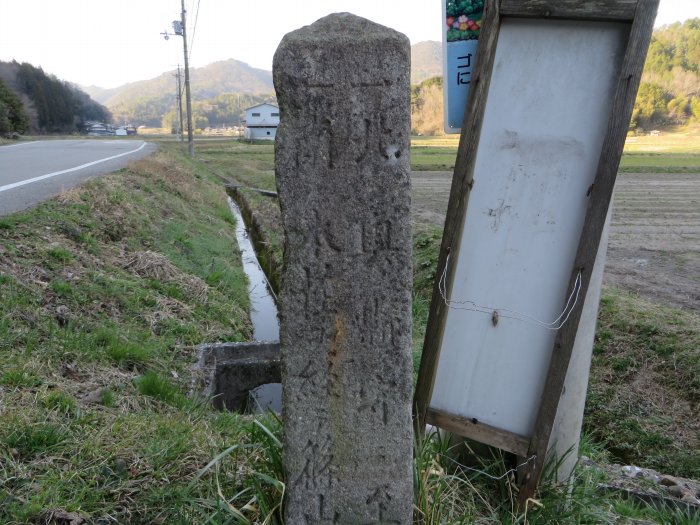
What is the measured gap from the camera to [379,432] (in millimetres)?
2277

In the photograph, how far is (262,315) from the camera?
847cm

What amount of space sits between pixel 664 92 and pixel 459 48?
79.8 meters

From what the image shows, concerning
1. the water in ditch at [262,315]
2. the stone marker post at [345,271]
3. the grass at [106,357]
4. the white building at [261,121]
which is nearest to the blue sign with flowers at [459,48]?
the stone marker post at [345,271]

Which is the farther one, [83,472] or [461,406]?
[461,406]

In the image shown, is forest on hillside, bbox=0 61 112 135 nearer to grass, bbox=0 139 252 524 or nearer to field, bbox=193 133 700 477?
grass, bbox=0 139 252 524

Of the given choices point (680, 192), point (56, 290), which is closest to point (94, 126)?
point (680, 192)

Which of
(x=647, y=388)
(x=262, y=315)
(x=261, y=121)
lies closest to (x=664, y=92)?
(x=261, y=121)

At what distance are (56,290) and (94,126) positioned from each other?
266ft

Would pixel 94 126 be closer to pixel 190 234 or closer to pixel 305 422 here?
pixel 190 234

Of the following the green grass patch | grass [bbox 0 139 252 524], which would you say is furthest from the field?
grass [bbox 0 139 252 524]

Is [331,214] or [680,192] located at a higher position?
[331,214]

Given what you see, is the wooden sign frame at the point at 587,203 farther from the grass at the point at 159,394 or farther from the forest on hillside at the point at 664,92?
the forest on hillside at the point at 664,92

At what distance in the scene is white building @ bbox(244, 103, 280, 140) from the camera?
224 feet

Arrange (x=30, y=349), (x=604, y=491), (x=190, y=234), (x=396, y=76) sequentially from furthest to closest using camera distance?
(x=190, y=234)
(x=30, y=349)
(x=604, y=491)
(x=396, y=76)
